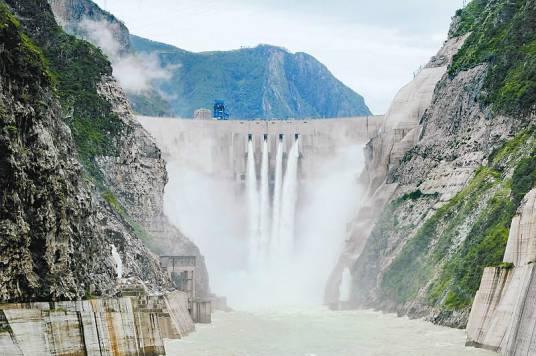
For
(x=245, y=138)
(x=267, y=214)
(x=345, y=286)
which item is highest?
(x=245, y=138)

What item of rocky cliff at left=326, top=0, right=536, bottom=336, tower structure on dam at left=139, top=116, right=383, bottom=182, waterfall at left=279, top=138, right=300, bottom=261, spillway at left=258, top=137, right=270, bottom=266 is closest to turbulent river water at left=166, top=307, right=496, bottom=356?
rocky cliff at left=326, top=0, right=536, bottom=336

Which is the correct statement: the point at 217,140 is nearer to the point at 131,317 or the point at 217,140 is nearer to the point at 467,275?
the point at 467,275

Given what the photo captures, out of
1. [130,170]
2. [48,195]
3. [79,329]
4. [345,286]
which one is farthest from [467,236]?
[48,195]

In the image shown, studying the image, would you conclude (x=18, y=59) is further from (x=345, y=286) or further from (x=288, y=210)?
(x=288, y=210)

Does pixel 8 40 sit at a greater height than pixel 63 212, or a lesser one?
greater

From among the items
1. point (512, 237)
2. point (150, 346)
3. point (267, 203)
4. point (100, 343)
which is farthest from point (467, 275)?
point (267, 203)

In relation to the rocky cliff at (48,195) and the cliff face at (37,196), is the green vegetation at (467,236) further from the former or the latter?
the cliff face at (37,196)
